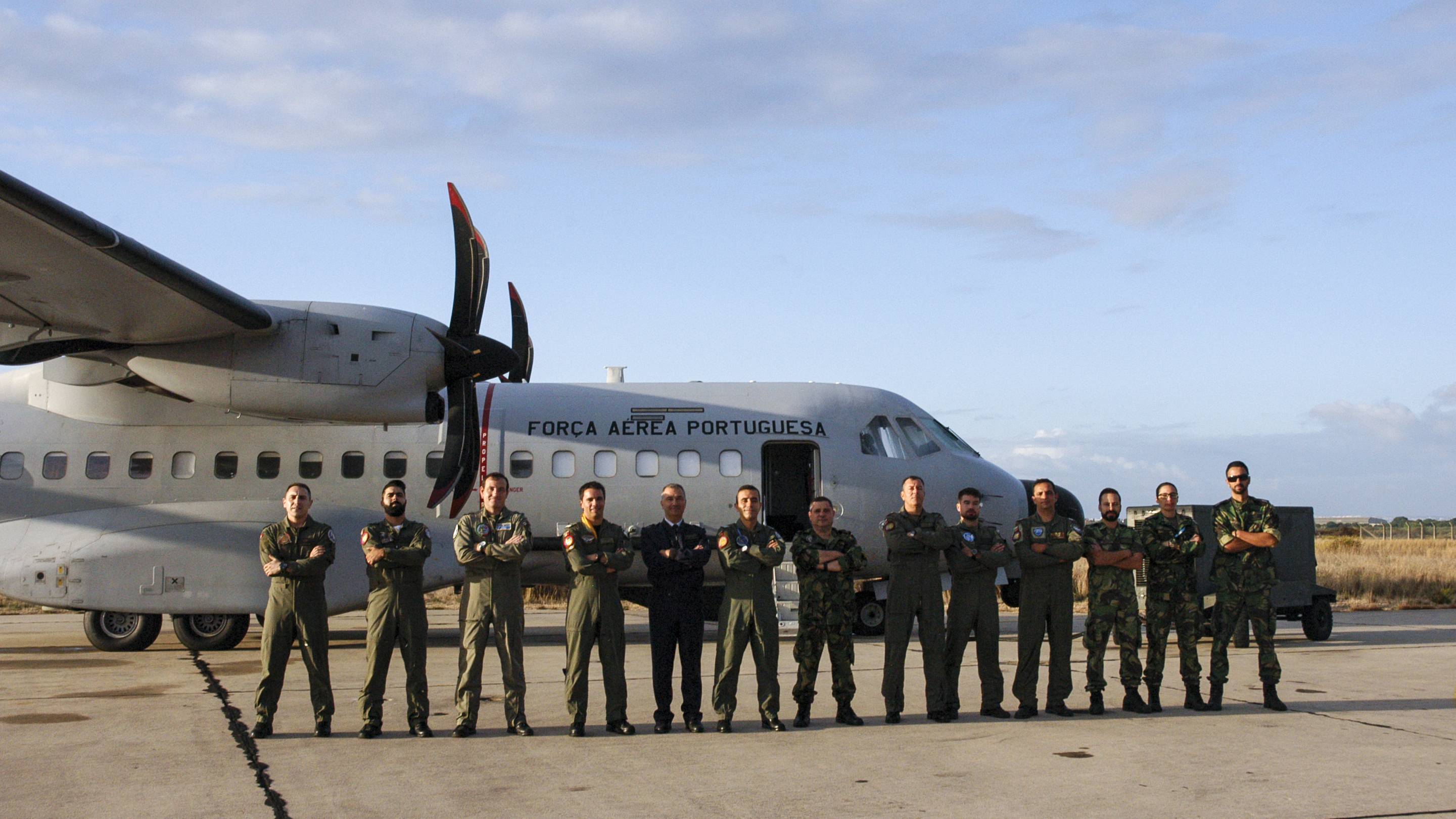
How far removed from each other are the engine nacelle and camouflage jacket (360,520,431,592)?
4.03 metres

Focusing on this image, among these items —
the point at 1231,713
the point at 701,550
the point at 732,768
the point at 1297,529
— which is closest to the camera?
the point at 732,768

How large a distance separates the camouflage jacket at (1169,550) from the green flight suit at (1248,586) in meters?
0.23

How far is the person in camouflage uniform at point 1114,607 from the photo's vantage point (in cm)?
904

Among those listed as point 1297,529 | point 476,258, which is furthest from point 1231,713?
point 476,258

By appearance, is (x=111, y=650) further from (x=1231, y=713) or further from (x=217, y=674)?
(x=1231, y=713)

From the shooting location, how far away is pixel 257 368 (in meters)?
11.9

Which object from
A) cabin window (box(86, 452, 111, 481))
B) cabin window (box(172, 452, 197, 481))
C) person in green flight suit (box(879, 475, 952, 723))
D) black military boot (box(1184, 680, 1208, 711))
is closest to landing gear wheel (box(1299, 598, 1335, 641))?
black military boot (box(1184, 680, 1208, 711))

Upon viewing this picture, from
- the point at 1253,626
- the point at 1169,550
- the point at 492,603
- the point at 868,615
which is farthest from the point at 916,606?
the point at 868,615

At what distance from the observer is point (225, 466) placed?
14.0 m

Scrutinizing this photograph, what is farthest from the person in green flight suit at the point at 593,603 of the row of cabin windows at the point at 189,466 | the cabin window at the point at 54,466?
the cabin window at the point at 54,466

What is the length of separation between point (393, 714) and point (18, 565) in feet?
21.0

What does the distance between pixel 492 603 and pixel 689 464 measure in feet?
20.6

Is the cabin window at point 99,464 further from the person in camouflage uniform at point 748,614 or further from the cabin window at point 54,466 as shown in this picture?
the person in camouflage uniform at point 748,614

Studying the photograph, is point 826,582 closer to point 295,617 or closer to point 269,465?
point 295,617
